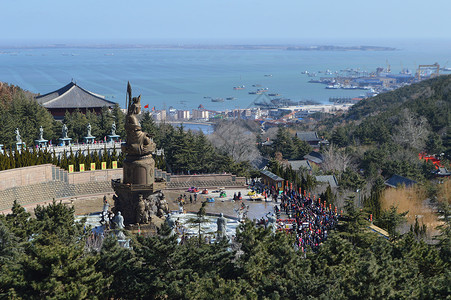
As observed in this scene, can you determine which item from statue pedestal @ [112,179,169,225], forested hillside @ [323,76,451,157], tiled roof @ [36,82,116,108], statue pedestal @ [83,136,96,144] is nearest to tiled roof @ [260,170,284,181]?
statue pedestal @ [112,179,169,225]

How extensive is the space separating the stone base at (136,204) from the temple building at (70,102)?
29.1 m

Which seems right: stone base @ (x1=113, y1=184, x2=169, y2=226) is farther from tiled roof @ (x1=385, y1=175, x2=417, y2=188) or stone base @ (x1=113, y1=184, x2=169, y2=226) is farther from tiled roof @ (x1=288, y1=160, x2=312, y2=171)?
tiled roof @ (x1=288, y1=160, x2=312, y2=171)

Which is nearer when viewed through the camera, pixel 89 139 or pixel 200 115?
pixel 89 139

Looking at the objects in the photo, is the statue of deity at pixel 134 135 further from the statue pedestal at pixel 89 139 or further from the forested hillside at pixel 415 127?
the forested hillside at pixel 415 127

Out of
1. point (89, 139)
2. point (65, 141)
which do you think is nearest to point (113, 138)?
point (89, 139)

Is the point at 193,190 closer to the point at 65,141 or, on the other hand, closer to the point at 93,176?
the point at 93,176

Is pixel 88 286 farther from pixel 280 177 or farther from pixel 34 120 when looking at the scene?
pixel 34 120

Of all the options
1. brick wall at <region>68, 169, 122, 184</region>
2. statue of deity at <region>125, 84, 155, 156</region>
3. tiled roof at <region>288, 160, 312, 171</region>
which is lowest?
tiled roof at <region>288, 160, 312, 171</region>

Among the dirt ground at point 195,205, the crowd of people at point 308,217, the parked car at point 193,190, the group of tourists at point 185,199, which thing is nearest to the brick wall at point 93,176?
the dirt ground at point 195,205

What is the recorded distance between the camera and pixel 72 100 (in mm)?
58062

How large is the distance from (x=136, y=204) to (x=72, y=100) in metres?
31.6

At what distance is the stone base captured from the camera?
28.9 meters

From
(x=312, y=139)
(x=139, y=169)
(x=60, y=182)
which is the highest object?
(x=139, y=169)

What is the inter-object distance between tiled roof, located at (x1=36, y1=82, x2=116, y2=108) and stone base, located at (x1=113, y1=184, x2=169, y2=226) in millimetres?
29546
